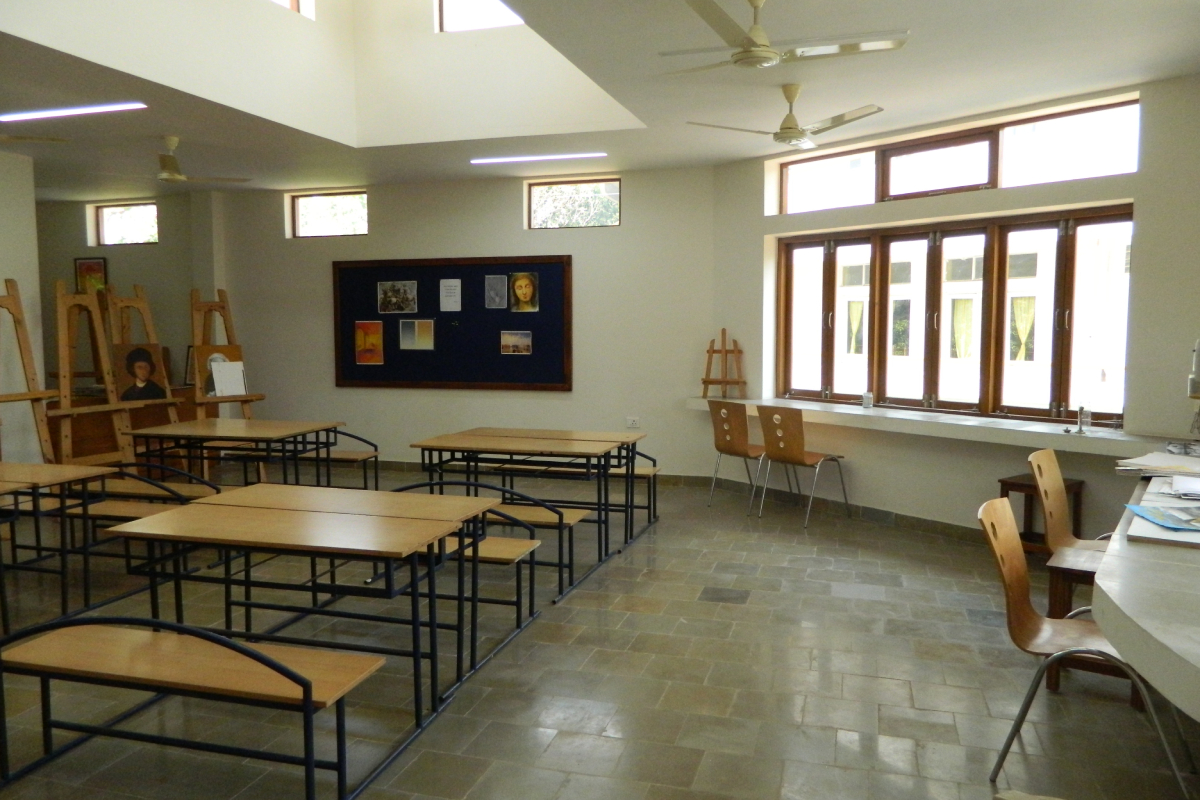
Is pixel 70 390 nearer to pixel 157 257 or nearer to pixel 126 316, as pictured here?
pixel 126 316

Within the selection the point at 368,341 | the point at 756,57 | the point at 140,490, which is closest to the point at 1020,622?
the point at 756,57

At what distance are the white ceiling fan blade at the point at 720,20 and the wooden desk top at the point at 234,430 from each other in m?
4.08

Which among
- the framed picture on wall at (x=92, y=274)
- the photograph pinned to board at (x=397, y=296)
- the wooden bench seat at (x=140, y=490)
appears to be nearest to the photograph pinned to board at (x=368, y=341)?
the photograph pinned to board at (x=397, y=296)

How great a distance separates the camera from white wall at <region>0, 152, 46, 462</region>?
691 centimetres

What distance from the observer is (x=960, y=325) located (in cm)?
635

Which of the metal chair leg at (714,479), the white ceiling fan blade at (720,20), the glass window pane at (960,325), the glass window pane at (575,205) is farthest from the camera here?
the glass window pane at (575,205)

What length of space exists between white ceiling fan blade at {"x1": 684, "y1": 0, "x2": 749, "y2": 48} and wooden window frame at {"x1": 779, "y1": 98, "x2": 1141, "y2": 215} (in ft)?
10.2

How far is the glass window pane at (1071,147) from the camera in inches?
210

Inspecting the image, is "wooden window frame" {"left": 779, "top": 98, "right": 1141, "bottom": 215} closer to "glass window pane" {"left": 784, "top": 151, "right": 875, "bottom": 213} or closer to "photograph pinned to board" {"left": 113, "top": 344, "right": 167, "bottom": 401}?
"glass window pane" {"left": 784, "top": 151, "right": 875, "bottom": 213}

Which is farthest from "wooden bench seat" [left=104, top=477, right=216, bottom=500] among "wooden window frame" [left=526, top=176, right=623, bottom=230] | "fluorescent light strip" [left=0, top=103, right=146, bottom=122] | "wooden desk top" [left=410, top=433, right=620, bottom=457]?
"wooden window frame" [left=526, top=176, right=623, bottom=230]

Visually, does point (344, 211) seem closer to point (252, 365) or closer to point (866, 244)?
point (252, 365)

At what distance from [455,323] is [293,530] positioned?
5.77 m

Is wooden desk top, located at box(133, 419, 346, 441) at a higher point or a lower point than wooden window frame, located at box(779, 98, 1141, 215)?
lower

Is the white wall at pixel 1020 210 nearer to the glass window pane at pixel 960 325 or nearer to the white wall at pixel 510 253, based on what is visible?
the glass window pane at pixel 960 325
